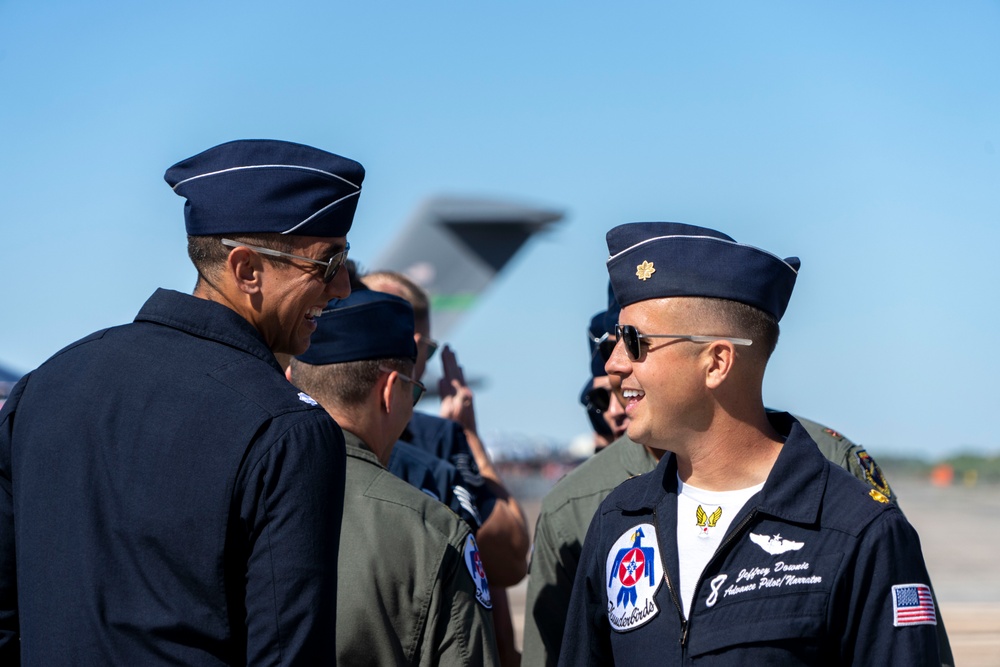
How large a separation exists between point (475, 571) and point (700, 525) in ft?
2.03

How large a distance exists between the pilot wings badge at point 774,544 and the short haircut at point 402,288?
8.05 feet

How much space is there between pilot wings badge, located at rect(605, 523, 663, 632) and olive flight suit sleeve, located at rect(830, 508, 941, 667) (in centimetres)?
40

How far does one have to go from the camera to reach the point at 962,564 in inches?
727

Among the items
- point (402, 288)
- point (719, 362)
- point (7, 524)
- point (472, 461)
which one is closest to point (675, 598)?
point (719, 362)

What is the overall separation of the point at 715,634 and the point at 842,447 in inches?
45.6

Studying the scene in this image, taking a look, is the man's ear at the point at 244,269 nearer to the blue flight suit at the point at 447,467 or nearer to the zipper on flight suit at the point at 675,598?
the zipper on flight suit at the point at 675,598

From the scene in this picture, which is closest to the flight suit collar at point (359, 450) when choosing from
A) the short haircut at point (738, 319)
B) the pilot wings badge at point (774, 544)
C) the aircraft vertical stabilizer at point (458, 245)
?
the short haircut at point (738, 319)

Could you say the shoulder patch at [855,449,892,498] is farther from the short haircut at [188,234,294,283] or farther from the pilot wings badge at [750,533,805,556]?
the short haircut at [188,234,294,283]

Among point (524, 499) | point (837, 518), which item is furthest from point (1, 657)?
point (524, 499)

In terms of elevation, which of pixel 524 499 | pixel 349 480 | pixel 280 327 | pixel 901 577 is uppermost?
pixel 280 327

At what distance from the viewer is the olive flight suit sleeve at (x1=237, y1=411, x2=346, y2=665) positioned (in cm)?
185

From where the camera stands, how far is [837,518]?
7.35ft

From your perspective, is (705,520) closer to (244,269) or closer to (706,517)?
(706,517)

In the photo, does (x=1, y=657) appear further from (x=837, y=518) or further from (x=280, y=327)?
(x=837, y=518)
